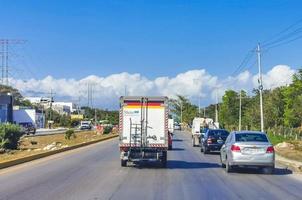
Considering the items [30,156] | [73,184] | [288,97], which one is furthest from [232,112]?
[73,184]

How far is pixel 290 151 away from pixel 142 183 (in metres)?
20.2

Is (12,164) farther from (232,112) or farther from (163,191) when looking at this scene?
(232,112)

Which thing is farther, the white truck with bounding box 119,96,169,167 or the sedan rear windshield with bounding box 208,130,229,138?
the sedan rear windshield with bounding box 208,130,229,138

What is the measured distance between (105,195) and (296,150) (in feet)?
79.9

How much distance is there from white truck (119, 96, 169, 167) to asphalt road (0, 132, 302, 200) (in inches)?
25.1

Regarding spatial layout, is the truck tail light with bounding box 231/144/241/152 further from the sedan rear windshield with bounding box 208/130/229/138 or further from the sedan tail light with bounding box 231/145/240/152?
the sedan rear windshield with bounding box 208/130/229/138

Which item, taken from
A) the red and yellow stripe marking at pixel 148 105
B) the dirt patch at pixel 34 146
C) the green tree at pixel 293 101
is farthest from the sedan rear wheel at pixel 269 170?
the green tree at pixel 293 101

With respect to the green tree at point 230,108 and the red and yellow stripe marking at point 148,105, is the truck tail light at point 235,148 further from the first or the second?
the green tree at point 230,108

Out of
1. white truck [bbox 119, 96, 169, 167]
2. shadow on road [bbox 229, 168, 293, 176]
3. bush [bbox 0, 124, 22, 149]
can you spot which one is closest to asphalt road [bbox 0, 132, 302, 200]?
shadow on road [bbox 229, 168, 293, 176]

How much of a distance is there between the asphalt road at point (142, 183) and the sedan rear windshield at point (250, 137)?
1305 mm

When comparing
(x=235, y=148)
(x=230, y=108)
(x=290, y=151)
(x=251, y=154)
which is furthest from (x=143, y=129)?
(x=230, y=108)

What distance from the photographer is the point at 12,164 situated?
25.4 m

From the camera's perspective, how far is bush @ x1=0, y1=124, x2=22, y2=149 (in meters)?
39.9

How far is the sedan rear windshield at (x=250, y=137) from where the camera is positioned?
2222cm
